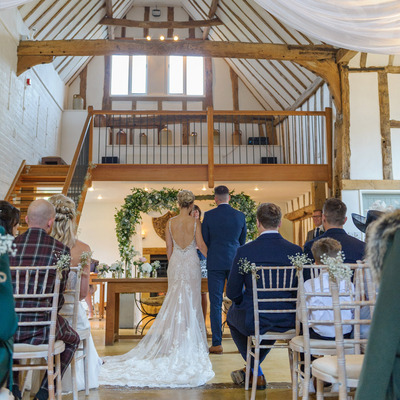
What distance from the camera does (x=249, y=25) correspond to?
11359mm

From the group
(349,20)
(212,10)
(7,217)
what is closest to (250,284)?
(7,217)

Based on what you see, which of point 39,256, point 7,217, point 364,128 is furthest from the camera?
point 364,128

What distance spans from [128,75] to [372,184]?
8.66 meters

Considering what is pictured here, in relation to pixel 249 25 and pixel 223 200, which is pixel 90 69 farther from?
pixel 223 200

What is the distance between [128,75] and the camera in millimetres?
14359

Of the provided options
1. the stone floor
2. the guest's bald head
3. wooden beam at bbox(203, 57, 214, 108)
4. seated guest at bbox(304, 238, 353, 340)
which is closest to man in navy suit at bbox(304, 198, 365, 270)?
seated guest at bbox(304, 238, 353, 340)

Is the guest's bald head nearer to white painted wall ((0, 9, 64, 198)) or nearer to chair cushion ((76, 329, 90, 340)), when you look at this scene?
chair cushion ((76, 329, 90, 340))

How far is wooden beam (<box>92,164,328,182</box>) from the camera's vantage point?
905 centimetres

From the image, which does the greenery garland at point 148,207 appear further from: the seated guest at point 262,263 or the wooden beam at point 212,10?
the wooden beam at point 212,10

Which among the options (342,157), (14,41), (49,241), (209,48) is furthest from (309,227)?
(49,241)

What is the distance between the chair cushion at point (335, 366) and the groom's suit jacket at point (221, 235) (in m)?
2.68

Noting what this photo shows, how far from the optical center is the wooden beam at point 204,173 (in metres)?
9.05

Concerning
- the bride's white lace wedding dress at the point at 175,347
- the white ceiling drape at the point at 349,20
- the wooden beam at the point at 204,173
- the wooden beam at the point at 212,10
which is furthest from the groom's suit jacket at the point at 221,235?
the wooden beam at the point at 212,10

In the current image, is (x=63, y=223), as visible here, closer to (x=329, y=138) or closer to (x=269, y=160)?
(x=329, y=138)
